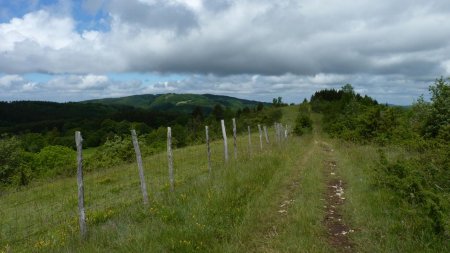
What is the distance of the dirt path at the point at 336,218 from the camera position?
6932 mm

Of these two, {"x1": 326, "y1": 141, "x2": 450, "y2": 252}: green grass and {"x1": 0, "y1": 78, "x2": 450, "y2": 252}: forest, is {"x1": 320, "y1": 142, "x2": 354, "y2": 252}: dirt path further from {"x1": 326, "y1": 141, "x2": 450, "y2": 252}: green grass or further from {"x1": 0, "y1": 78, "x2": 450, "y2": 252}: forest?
{"x1": 326, "y1": 141, "x2": 450, "y2": 252}: green grass

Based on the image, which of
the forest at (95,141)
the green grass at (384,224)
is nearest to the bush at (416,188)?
the green grass at (384,224)

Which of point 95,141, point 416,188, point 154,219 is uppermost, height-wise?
point 416,188

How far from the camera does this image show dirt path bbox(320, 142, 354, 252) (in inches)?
273

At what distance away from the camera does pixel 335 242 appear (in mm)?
6984

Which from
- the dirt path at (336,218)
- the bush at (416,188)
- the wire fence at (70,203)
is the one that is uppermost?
the bush at (416,188)

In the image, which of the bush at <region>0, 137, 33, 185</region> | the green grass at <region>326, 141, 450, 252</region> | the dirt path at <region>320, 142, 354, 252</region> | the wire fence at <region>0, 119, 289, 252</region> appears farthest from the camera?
the bush at <region>0, 137, 33, 185</region>

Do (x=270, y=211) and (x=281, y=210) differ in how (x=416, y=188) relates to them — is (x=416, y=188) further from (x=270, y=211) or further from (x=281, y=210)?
(x=270, y=211)

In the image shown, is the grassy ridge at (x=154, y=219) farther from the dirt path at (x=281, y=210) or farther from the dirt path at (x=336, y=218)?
the dirt path at (x=336, y=218)

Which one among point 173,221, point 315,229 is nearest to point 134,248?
point 173,221

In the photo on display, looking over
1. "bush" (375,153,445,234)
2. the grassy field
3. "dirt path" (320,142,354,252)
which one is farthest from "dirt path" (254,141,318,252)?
"bush" (375,153,445,234)

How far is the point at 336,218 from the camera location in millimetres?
8523

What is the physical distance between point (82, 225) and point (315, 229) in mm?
4883

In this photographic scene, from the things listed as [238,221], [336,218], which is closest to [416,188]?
[336,218]
